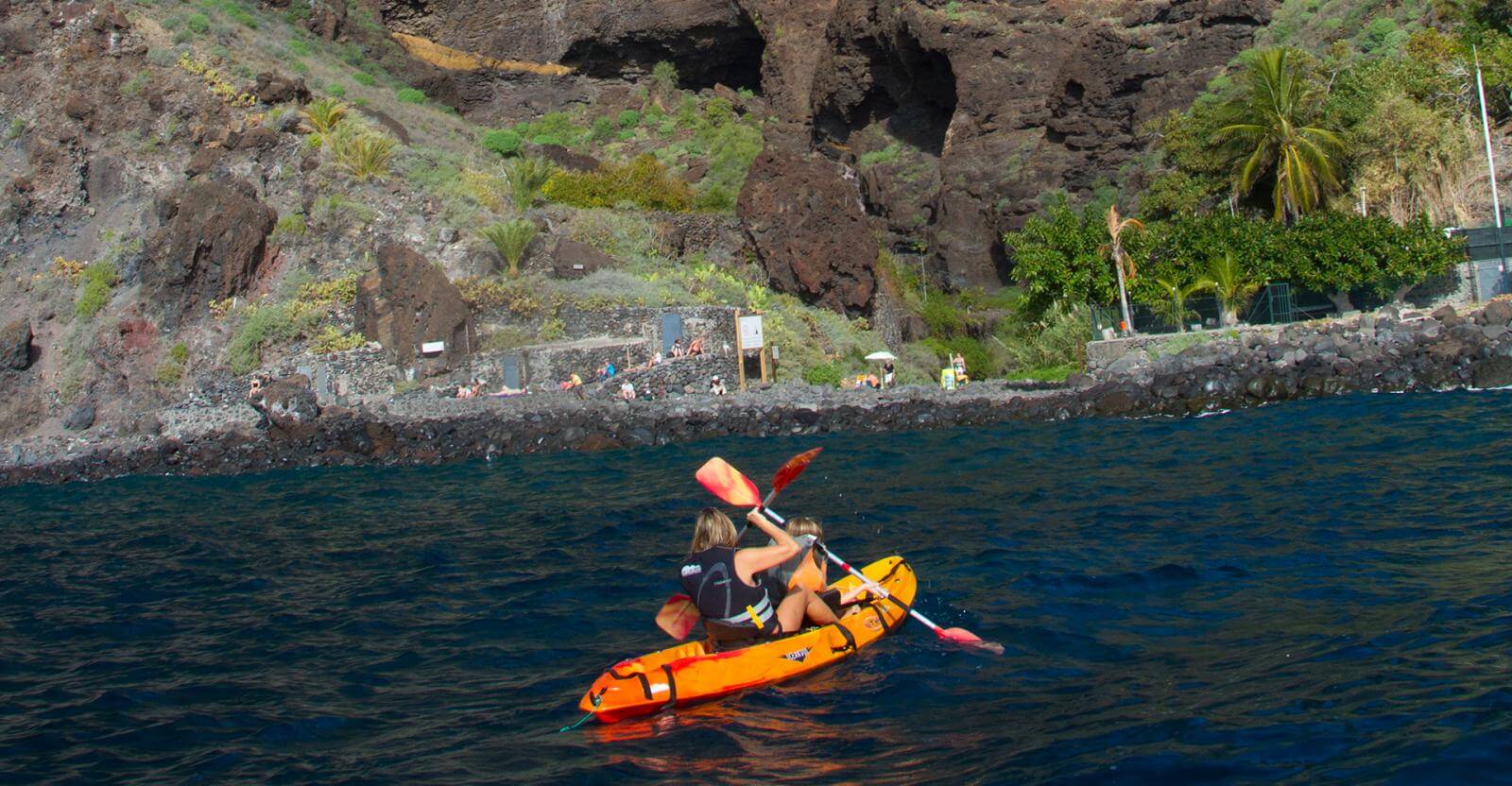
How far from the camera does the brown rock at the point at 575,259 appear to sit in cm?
3266

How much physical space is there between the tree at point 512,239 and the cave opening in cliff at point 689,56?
19.7 meters

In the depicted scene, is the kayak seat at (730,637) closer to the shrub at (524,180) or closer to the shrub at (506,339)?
the shrub at (506,339)

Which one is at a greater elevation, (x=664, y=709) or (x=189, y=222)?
(x=189, y=222)

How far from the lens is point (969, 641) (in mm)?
8289

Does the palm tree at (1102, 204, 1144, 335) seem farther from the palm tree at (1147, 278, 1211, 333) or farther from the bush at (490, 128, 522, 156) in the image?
the bush at (490, 128, 522, 156)

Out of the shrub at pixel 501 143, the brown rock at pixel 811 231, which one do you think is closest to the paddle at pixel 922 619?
the brown rock at pixel 811 231

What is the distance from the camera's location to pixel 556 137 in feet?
153

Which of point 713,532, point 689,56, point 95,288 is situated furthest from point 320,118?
point 713,532

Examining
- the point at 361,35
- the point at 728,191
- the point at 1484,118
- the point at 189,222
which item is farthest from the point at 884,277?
the point at 361,35

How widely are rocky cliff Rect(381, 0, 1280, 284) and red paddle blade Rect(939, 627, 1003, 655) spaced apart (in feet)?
99.8

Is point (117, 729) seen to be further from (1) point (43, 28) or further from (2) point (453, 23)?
(2) point (453, 23)

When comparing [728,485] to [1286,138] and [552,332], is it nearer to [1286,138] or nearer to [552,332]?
[552,332]

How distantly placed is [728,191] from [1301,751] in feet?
120

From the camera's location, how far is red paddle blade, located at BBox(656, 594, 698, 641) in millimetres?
8453
